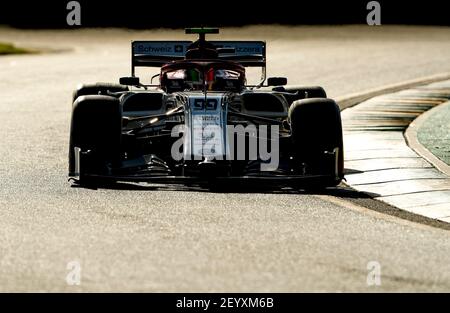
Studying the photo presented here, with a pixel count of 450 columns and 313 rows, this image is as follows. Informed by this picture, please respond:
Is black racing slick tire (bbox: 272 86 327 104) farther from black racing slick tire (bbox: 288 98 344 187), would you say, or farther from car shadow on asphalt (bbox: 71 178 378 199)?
car shadow on asphalt (bbox: 71 178 378 199)

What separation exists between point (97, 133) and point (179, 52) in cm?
314

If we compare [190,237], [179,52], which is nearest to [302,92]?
[179,52]

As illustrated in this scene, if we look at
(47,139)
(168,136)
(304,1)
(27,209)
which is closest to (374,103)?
(47,139)

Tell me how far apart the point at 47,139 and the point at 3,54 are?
1881 cm

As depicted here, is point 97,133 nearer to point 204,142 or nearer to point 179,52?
point 204,142

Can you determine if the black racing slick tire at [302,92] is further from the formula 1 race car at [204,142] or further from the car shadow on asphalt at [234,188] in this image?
the car shadow on asphalt at [234,188]

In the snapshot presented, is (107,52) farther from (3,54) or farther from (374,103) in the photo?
(374,103)

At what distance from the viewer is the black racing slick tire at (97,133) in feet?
42.7

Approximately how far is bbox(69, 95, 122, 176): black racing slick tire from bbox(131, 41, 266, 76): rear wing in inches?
113

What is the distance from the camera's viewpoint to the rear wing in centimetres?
1593

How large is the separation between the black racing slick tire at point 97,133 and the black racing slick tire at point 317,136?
65.4 inches

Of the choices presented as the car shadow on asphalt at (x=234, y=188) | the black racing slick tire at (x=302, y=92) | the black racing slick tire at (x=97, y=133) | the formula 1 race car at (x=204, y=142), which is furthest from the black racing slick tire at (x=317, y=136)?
the black racing slick tire at (x=302, y=92)

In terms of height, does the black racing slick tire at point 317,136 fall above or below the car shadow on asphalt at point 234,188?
above

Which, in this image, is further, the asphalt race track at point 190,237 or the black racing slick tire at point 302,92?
the black racing slick tire at point 302,92
